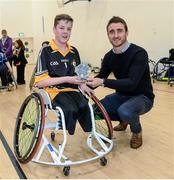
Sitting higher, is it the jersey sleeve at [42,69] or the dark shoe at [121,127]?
the jersey sleeve at [42,69]

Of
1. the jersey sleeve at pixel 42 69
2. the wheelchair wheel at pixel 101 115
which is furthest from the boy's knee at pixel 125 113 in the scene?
the jersey sleeve at pixel 42 69

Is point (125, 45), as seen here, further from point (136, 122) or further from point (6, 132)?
point (6, 132)

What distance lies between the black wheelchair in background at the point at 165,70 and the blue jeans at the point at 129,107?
3371 millimetres

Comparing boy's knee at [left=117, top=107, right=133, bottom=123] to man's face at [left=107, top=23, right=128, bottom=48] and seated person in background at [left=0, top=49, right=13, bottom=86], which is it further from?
seated person in background at [left=0, top=49, right=13, bottom=86]

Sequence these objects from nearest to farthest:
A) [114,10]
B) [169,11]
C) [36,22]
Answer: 1. [169,11]
2. [114,10]
3. [36,22]

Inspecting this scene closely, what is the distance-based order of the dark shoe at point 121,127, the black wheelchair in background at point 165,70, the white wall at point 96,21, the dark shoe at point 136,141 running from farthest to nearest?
the white wall at point 96,21 < the black wheelchair in background at point 165,70 < the dark shoe at point 121,127 < the dark shoe at point 136,141

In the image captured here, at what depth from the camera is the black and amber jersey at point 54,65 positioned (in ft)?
7.18

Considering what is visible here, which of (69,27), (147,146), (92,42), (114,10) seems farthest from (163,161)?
(92,42)

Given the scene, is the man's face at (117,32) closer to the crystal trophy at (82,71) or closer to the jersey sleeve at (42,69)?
the crystal trophy at (82,71)

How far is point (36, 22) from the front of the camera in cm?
1212

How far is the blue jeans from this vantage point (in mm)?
2361

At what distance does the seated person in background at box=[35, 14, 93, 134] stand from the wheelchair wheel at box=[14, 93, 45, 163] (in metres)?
0.16

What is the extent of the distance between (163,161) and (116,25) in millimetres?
1112

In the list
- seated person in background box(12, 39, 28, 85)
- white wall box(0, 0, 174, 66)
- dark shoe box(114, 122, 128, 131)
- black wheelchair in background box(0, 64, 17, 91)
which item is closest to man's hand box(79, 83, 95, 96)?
dark shoe box(114, 122, 128, 131)
